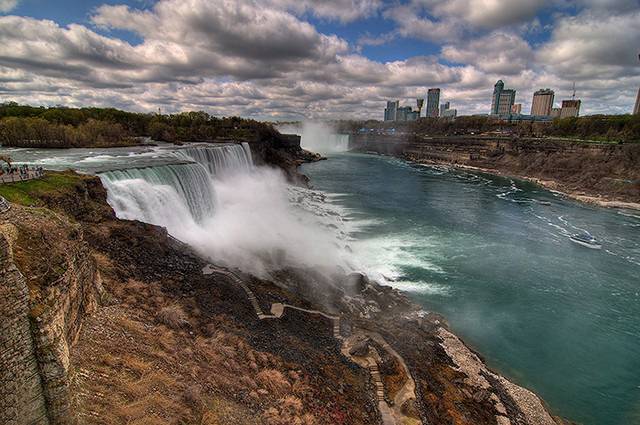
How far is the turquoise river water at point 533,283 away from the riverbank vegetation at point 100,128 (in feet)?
118

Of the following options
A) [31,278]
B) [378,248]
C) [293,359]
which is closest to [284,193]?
[378,248]

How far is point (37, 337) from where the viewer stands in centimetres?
668

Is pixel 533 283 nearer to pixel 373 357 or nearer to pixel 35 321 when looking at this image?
pixel 373 357

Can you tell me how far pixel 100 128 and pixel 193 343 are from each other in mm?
51096

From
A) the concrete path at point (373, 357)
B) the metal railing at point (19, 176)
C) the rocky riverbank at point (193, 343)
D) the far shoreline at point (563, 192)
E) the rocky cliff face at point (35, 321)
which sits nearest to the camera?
the rocky cliff face at point (35, 321)

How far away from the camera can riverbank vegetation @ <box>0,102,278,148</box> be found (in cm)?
4209

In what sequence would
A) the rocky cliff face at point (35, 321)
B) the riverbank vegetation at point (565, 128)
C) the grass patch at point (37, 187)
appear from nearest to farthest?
the rocky cliff face at point (35, 321) < the grass patch at point (37, 187) < the riverbank vegetation at point (565, 128)

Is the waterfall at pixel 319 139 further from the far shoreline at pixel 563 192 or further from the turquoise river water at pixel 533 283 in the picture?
the turquoise river water at pixel 533 283

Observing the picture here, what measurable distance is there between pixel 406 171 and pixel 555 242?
52.5 m

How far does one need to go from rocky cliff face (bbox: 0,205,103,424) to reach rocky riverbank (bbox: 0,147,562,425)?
0.09 ft

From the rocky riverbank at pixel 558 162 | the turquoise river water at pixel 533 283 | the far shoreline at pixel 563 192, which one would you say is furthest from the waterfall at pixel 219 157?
the rocky riverbank at pixel 558 162

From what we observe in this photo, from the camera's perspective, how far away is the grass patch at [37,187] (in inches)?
599

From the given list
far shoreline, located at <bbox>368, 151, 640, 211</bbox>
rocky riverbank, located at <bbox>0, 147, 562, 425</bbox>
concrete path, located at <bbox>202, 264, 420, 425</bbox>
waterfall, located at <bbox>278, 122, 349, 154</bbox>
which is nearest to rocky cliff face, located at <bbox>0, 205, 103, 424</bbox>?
rocky riverbank, located at <bbox>0, 147, 562, 425</bbox>

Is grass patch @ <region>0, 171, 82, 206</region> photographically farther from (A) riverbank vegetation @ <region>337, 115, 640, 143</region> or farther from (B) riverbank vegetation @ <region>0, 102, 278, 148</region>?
(A) riverbank vegetation @ <region>337, 115, 640, 143</region>
